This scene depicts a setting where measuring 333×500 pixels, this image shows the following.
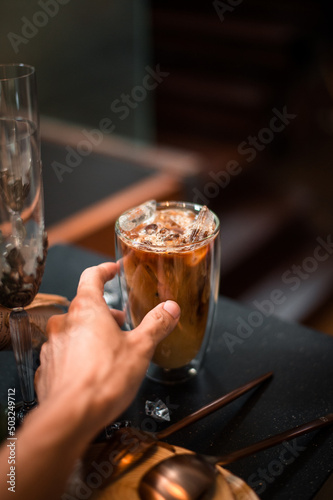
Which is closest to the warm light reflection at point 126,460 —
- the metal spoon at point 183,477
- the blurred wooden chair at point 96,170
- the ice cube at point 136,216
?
the metal spoon at point 183,477

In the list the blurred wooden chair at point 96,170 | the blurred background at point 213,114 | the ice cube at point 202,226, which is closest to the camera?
the ice cube at point 202,226

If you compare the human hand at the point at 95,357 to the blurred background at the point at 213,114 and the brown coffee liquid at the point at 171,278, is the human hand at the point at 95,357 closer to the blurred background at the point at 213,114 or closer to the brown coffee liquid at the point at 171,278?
the brown coffee liquid at the point at 171,278

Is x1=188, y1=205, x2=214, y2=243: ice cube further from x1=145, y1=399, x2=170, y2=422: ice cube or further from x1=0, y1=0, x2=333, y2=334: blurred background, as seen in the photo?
x1=0, y1=0, x2=333, y2=334: blurred background

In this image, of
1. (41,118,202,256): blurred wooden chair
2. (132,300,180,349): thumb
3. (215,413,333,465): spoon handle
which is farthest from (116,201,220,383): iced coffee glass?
(41,118,202,256): blurred wooden chair

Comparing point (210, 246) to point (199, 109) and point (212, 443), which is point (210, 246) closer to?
point (212, 443)

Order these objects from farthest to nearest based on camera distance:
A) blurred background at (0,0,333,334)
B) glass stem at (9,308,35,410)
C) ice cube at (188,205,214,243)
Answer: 1. blurred background at (0,0,333,334)
2. ice cube at (188,205,214,243)
3. glass stem at (9,308,35,410)

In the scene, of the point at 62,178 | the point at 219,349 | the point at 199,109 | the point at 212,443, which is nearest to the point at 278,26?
the point at 199,109

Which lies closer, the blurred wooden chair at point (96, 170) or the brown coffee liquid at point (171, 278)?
the brown coffee liquid at point (171, 278)
